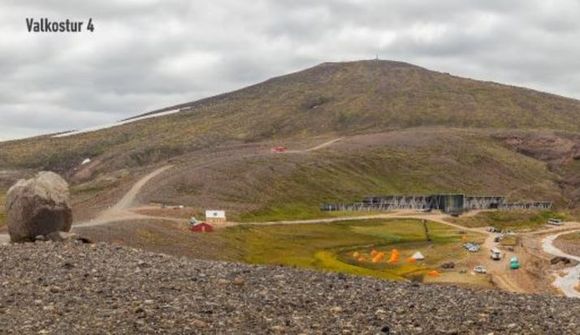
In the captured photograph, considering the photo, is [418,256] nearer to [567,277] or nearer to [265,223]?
[567,277]

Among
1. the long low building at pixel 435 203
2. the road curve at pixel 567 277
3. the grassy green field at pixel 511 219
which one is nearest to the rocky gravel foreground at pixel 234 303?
the road curve at pixel 567 277

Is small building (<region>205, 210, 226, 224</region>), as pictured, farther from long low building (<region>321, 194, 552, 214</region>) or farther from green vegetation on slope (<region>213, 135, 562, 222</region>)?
long low building (<region>321, 194, 552, 214</region>)

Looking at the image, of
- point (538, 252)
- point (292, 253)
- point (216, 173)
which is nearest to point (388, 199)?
point (216, 173)

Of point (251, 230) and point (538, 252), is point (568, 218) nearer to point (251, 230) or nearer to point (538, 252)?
point (538, 252)

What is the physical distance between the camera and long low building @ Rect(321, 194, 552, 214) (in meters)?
163

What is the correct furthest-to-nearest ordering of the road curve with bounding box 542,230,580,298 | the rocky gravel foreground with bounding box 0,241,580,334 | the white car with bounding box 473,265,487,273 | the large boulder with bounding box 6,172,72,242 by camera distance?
1. the white car with bounding box 473,265,487,273
2. the road curve with bounding box 542,230,580,298
3. the large boulder with bounding box 6,172,72,242
4. the rocky gravel foreground with bounding box 0,241,580,334

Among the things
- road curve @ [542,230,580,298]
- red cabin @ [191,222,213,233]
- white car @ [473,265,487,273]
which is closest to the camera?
road curve @ [542,230,580,298]

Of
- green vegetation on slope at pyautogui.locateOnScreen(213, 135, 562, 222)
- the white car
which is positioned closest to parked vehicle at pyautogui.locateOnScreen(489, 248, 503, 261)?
the white car

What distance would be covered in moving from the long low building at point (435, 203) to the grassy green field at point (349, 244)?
19.2 m

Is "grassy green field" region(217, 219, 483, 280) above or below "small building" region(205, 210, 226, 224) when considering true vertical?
below

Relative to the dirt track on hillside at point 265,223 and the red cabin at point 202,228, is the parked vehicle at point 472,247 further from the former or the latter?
the red cabin at point 202,228

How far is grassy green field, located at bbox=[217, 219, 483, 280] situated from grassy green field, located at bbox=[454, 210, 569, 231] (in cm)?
1528

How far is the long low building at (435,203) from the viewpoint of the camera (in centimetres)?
16275

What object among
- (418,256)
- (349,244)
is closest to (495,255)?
(418,256)
